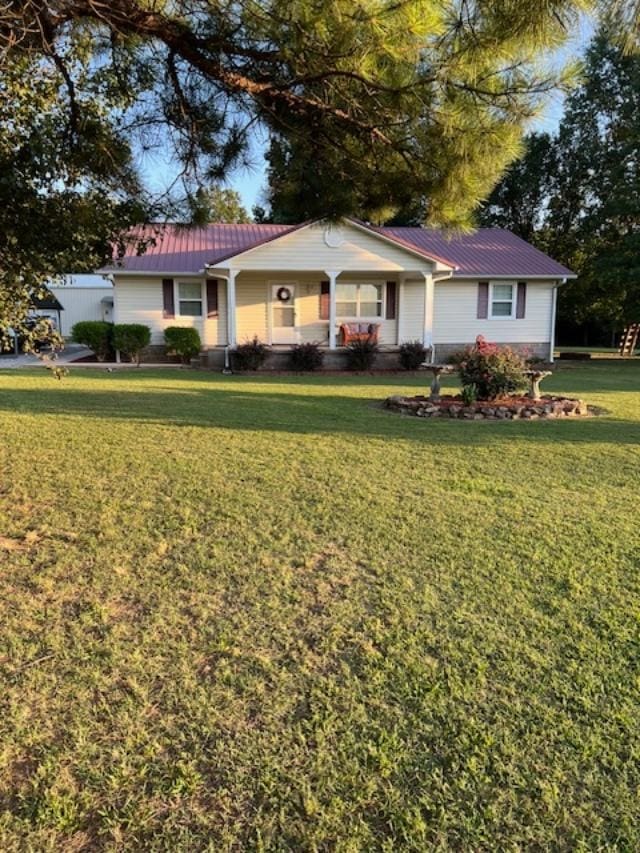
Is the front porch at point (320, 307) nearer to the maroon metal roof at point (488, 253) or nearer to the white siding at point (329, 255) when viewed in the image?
the white siding at point (329, 255)

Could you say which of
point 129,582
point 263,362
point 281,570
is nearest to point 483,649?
point 281,570

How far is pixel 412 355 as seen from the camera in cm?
1628

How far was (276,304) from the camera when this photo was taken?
59.9ft

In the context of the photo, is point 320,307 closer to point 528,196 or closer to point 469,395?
point 469,395

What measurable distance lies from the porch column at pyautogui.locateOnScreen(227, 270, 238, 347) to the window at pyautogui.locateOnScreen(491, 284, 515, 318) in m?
8.35

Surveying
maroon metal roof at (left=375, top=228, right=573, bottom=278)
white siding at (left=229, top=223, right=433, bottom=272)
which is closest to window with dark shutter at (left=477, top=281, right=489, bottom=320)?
maroon metal roof at (left=375, top=228, right=573, bottom=278)

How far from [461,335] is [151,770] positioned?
59.6 ft

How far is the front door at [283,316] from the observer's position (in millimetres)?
18156

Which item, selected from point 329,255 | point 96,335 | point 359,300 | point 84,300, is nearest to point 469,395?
point 329,255

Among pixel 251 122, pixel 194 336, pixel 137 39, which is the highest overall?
pixel 137 39

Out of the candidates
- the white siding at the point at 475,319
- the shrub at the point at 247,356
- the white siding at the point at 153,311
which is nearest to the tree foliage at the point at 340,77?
the shrub at the point at 247,356

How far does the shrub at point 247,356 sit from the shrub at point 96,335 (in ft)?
13.0

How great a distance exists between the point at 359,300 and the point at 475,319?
151 inches

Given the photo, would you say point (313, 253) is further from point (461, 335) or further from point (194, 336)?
point (461, 335)
